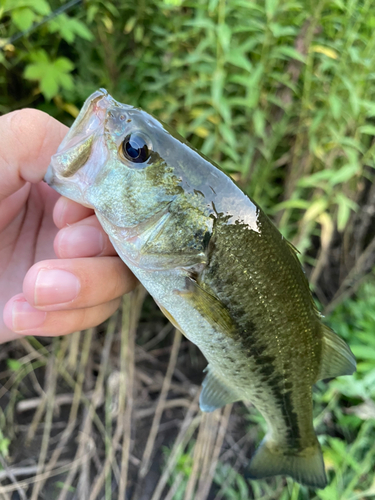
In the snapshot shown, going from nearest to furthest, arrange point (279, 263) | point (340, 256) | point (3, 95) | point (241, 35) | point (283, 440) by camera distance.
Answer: point (279, 263), point (283, 440), point (241, 35), point (3, 95), point (340, 256)

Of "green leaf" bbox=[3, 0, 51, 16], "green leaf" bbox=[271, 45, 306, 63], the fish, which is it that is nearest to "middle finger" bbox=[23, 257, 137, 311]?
the fish

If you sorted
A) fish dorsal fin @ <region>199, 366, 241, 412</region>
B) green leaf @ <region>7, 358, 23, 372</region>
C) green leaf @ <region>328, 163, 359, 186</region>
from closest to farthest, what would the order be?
fish dorsal fin @ <region>199, 366, 241, 412</region> → green leaf @ <region>328, 163, 359, 186</region> → green leaf @ <region>7, 358, 23, 372</region>

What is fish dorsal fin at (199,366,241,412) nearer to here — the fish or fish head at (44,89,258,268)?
the fish

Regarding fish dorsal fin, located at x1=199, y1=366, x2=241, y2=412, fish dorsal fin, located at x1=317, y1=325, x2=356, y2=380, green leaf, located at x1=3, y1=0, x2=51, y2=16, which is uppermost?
green leaf, located at x1=3, y1=0, x2=51, y2=16

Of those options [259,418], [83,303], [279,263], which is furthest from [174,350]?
[279,263]

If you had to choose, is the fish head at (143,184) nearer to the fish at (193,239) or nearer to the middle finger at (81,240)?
the fish at (193,239)

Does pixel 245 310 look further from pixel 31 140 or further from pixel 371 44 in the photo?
pixel 371 44

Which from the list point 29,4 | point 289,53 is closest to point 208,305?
point 289,53
